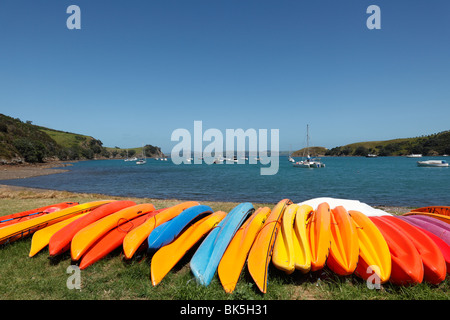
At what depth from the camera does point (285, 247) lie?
14.2 ft

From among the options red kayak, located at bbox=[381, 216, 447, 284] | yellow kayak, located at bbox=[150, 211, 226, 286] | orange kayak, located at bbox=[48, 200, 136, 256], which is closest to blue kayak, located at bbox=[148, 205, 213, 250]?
yellow kayak, located at bbox=[150, 211, 226, 286]

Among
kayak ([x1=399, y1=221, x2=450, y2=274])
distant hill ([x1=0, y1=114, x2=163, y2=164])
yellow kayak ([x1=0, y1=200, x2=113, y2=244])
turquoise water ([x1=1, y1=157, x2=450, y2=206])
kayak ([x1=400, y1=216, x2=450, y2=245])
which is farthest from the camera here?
distant hill ([x1=0, y1=114, x2=163, y2=164])

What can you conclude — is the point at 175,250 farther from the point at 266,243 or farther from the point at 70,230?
the point at 70,230

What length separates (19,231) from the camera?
5.72 m

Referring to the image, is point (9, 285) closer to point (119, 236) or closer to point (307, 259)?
point (119, 236)

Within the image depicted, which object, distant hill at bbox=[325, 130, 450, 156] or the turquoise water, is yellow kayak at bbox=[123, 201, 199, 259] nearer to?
the turquoise water

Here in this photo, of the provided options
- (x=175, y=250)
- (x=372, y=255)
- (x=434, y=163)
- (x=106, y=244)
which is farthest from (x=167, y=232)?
(x=434, y=163)

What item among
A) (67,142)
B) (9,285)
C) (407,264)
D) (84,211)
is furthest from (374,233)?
(67,142)

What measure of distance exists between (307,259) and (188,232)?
272cm

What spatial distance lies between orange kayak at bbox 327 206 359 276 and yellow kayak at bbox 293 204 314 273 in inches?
17.4

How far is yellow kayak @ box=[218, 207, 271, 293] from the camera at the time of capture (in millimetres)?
3859

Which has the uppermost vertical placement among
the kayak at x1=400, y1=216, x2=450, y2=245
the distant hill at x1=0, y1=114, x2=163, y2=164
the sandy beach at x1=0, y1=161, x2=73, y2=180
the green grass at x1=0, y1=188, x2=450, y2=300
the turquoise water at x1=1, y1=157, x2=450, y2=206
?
the distant hill at x1=0, y1=114, x2=163, y2=164

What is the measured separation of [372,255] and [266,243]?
1836 millimetres
